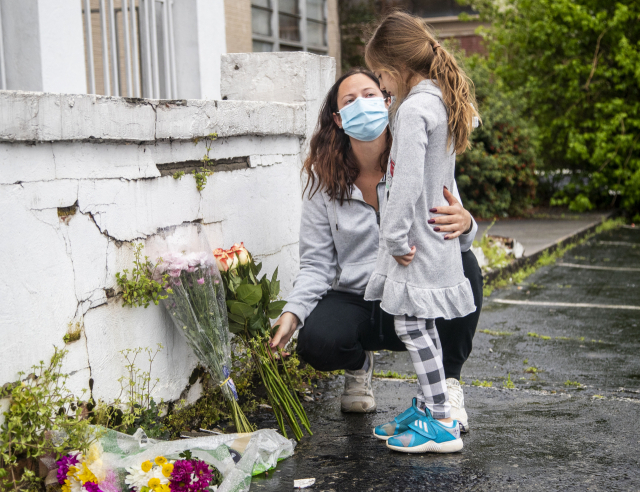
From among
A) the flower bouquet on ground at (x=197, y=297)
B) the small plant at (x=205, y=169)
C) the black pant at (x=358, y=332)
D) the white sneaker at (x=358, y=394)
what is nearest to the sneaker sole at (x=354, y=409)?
the white sneaker at (x=358, y=394)

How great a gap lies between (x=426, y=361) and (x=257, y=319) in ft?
2.23

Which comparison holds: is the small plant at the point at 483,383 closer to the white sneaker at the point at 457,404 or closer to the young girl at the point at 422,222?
the white sneaker at the point at 457,404

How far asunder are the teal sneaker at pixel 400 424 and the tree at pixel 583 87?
927 cm

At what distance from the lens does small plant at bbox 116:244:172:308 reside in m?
2.43

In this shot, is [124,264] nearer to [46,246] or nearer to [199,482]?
[46,246]

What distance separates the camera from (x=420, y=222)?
2.54 meters

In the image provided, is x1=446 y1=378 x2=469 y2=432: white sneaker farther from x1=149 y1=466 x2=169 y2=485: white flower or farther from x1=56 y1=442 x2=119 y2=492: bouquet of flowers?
x1=56 y1=442 x2=119 y2=492: bouquet of flowers

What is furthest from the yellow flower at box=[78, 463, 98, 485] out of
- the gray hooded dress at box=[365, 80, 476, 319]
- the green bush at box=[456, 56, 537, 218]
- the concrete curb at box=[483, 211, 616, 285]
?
the green bush at box=[456, 56, 537, 218]

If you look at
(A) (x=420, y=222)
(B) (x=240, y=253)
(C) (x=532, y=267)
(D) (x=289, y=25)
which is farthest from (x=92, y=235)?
(D) (x=289, y=25)

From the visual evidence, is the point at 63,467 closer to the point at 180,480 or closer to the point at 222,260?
the point at 180,480

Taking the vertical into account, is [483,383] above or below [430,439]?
below

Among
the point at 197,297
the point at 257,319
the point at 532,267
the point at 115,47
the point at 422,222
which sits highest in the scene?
the point at 115,47

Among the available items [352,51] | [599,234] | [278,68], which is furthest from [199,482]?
[352,51]

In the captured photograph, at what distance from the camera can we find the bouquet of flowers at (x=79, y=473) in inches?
81.4
